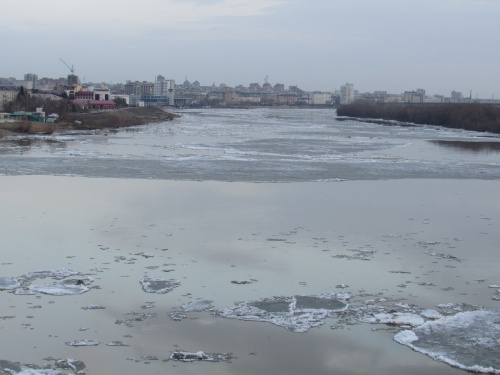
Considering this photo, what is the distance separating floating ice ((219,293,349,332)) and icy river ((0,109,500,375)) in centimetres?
1

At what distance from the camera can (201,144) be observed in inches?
610

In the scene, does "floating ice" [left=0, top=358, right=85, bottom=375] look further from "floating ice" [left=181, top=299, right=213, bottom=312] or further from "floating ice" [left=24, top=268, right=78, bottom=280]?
"floating ice" [left=24, top=268, right=78, bottom=280]

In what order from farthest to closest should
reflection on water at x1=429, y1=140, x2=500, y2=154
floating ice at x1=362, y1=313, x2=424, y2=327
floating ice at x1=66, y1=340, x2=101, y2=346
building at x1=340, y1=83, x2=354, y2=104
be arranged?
building at x1=340, y1=83, x2=354, y2=104 → reflection on water at x1=429, y1=140, x2=500, y2=154 → floating ice at x1=362, y1=313, x2=424, y2=327 → floating ice at x1=66, y1=340, x2=101, y2=346

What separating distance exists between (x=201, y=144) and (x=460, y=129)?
Result: 1354 cm

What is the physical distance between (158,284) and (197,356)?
3.64 ft

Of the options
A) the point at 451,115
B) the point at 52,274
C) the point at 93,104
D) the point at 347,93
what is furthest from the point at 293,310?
the point at 347,93

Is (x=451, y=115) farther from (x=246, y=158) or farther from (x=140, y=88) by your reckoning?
(x=140, y=88)

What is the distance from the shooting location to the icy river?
336 centimetres

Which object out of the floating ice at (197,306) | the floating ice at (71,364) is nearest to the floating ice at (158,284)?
the floating ice at (197,306)

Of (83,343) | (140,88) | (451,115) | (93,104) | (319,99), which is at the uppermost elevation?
(140,88)

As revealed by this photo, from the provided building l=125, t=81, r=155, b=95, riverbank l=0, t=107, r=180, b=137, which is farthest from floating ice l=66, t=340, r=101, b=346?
building l=125, t=81, r=155, b=95

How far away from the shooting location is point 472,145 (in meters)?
16.9

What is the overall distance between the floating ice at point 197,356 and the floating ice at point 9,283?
4.56ft

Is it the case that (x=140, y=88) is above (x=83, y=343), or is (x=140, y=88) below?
above
